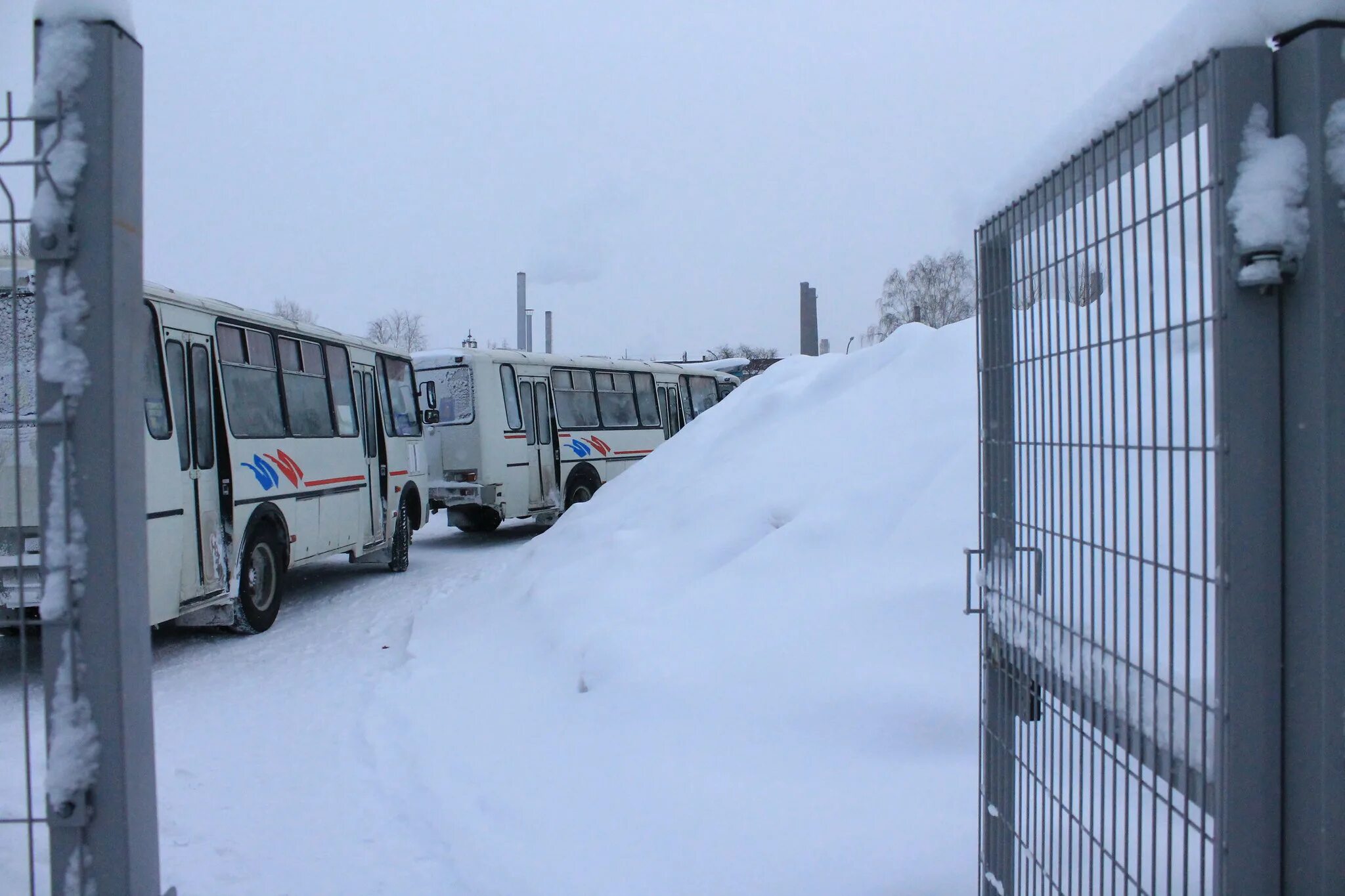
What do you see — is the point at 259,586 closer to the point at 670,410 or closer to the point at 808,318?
the point at 670,410

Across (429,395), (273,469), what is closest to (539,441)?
(429,395)

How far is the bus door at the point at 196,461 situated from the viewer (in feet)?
24.2

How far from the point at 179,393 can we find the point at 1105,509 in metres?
7.20

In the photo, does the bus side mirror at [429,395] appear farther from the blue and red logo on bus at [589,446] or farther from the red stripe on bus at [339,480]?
the red stripe on bus at [339,480]

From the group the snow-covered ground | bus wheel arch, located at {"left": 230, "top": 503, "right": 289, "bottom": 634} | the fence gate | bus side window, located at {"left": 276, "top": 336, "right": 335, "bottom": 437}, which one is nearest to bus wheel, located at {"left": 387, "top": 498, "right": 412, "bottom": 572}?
bus side window, located at {"left": 276, "top": 336, "right": 335, "bottom": 437}

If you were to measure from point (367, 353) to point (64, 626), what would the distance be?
1017 centimetres

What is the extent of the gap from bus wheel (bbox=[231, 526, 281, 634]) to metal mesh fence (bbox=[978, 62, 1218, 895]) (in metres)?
7.15

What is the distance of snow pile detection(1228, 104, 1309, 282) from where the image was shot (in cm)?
146

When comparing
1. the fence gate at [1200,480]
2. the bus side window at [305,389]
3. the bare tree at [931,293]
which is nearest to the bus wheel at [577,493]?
the bus side window at [305,389]

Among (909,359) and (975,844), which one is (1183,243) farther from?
(909,359)

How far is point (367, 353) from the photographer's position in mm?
11711

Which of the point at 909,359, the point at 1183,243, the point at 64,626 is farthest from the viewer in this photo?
the point at 909,359

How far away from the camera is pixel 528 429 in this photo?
1479 cm

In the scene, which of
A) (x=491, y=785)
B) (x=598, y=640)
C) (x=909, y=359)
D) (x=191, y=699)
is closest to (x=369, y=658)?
(x=191, y=699)
